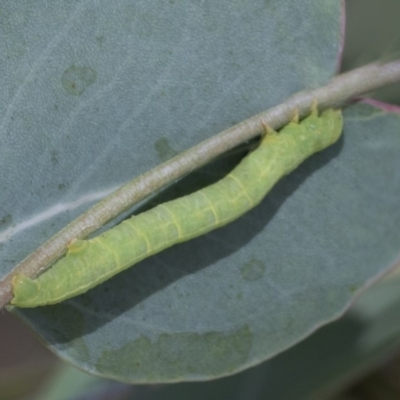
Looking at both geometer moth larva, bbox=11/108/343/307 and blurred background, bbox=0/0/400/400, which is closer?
geometer moth larva, bbox=11/108/343/307

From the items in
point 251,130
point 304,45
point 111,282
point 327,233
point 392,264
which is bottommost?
point 392,264

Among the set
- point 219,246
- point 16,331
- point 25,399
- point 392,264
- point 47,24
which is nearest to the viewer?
point 47,24

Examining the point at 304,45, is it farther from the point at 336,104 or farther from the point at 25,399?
the point at 25,399

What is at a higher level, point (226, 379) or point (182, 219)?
point (182, 219)

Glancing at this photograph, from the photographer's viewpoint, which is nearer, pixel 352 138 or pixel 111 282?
pixel 111 282

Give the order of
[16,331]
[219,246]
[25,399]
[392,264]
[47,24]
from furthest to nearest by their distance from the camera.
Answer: [16,331] → [25,399] → [392,264] → [219,246] → [47,24]

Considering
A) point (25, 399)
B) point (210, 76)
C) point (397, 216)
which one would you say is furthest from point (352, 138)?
point (25, 399)

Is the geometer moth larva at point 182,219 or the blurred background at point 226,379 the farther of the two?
the blurred background at point 226,379

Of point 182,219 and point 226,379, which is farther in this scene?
point 226,379
